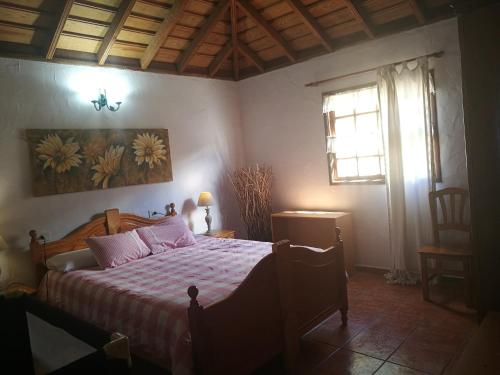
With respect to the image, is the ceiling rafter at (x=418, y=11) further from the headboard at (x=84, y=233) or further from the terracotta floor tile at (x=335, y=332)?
the headboard at (x=84, y=233)

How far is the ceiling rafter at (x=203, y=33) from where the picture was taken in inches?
163

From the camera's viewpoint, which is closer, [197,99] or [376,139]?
[376,139]

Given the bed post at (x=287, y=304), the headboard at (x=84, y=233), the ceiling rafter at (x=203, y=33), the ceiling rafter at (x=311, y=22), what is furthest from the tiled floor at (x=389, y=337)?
the ceiling rafter at (x=203, y=33)

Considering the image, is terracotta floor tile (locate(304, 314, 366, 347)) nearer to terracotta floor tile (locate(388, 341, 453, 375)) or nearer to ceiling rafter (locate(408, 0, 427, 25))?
terracotta floor tile (locate(388, 341, 453, 375))

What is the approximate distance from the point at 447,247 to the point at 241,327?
7.25 ft

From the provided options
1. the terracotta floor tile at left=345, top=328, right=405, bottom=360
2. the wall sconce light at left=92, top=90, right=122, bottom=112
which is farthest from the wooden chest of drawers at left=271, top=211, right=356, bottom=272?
the wall sconce light at left=92, top=90, right=122, bottom=112

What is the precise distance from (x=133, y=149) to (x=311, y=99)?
2186mm

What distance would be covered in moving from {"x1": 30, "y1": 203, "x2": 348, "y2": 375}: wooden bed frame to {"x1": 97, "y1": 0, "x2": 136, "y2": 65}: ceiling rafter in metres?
2.63

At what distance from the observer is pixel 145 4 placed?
3721 mm

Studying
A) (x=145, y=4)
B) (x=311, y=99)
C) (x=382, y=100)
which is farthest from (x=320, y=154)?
(x=145, y=4)

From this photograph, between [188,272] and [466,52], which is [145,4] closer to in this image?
[188,272]

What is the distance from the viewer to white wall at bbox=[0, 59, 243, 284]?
11.2 feet

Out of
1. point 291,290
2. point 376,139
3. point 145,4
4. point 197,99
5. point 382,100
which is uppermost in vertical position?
point 145,4

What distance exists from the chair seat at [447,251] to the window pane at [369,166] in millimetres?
1100
